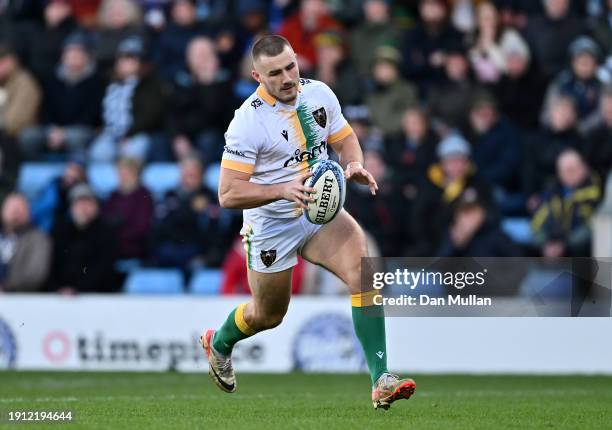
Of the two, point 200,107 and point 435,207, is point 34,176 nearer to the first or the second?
point 200,107

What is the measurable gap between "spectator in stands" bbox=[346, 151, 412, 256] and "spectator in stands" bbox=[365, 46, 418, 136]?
1427mm

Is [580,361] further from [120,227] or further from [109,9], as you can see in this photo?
[109,9]

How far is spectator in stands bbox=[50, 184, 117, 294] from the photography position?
1627 cm

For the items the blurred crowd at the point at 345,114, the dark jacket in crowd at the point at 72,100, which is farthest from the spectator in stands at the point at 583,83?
the dark jacket in crowd at the point at 72,100

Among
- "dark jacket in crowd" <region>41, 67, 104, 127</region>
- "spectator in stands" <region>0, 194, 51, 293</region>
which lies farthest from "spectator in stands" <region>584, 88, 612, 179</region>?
"dark jacket in crowd" <region>41, 67, 104, 127</region>

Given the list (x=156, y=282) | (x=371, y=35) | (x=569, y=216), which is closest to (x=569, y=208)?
(x=569, y=216)

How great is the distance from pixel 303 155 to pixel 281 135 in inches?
10.2

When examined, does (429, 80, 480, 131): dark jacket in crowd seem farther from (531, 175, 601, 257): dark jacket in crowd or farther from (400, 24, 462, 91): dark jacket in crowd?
(531, 175, 601, 257): dark jacket in crowd

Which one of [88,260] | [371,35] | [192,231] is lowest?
[88,260]

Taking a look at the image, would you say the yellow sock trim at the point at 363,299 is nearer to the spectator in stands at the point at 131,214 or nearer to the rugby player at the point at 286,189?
the rugby player at the point at 286,189

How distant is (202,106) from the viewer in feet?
59.4

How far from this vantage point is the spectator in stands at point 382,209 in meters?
15.8

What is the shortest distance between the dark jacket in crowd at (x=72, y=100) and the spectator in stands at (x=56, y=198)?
1.61 m

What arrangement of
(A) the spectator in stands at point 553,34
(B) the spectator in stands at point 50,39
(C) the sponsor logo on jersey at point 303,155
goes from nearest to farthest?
(C) the sponsor logo on jersey at point 303,155 < (A) the spectator in stands at point 553,34 < (B) the spectator in stands at point 50,39
